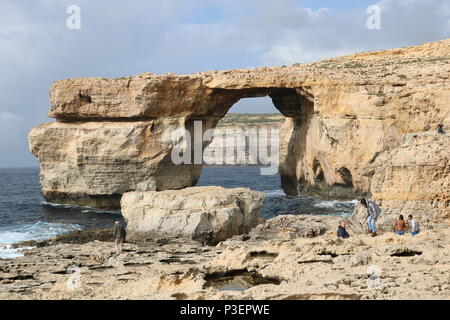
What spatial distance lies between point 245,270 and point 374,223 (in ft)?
17.9

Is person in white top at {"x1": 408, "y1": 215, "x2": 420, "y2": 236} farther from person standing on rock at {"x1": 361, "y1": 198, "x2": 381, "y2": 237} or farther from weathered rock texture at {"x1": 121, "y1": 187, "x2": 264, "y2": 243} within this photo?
weathered rock texture at {"x1": 121, "y1": 187, "x2": 264, "y2": 243}

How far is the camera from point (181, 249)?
1681 centimetres

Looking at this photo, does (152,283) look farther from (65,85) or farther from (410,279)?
(65,85)

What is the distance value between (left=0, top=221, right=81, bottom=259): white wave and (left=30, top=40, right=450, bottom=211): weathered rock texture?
5.88 m

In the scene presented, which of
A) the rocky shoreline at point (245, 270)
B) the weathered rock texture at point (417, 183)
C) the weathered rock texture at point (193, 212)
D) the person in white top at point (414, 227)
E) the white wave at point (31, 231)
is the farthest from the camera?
the white wave at point (31, 231)

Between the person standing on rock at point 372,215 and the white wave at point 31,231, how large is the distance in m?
13.2

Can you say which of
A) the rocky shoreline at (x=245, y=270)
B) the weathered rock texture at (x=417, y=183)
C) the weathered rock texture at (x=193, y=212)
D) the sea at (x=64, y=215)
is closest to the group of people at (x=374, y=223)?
the weathered rock texture at (x=417, y=183)

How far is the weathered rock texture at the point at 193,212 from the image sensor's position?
63.5ft

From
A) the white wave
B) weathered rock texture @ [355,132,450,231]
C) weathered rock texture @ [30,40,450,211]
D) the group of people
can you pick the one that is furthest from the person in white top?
weathered rock texture @ [30,40,450,211]

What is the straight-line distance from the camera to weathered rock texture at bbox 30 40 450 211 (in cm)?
3122

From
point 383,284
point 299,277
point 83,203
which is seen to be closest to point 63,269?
point 299,277

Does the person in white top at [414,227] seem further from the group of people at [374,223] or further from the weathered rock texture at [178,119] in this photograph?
the weathered rock texture at [178,119]

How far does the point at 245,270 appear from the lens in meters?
12.9
